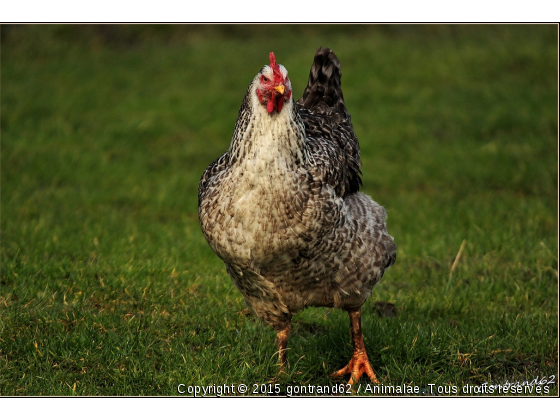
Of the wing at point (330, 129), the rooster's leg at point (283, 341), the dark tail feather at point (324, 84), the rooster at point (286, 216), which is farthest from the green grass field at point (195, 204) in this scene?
the dark tail feather at point (324, 84)

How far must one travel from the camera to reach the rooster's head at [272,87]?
146 inches

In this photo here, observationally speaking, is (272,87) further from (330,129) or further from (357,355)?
(357,355)

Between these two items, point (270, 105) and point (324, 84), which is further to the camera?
point (324, 84)

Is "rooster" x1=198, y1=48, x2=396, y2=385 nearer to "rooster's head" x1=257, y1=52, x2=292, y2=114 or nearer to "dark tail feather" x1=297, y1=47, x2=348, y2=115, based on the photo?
"rooster's head" x1=257, y1=52, x2=292, y2=114

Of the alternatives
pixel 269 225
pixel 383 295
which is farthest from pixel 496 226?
pixel 269 225

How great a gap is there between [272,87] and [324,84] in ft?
5.45

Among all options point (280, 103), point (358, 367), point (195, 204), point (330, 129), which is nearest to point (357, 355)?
point (358, 367)

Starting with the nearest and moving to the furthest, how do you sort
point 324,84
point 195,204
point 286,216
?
point 286,216
point 324,84
point 195,204

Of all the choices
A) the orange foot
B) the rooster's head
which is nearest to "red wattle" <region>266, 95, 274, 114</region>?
the rooster's head

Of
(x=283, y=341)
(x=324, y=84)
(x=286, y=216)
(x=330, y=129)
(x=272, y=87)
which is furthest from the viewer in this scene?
(x=324, y=84)

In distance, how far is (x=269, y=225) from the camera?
12.7 feet

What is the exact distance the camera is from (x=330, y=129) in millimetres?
4859

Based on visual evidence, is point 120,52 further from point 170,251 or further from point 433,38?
point 170,251

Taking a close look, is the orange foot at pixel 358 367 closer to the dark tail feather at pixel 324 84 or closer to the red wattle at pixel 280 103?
the dark tail feather at pixel 324 84
